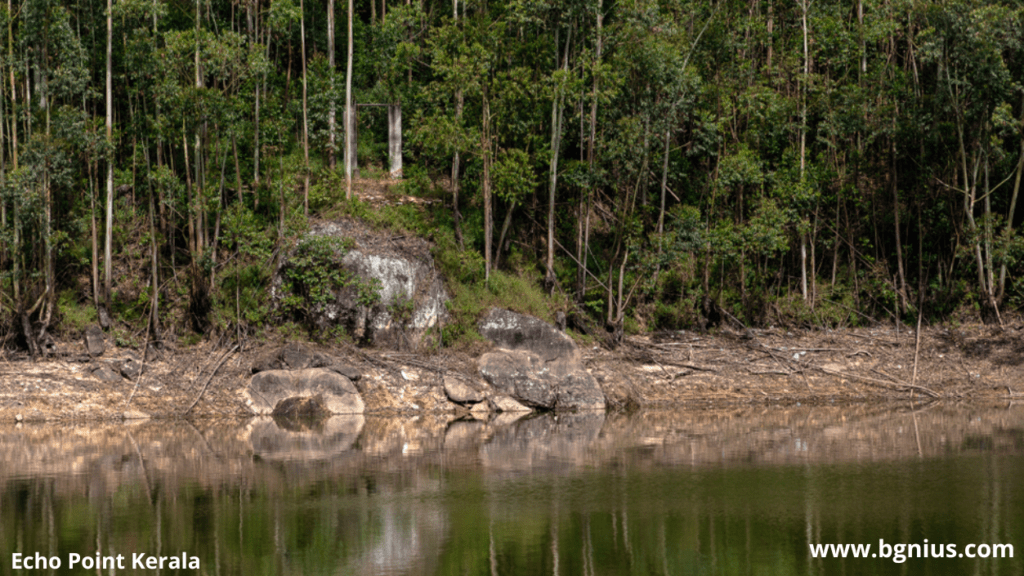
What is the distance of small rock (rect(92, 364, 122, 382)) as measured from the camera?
69.4 ft

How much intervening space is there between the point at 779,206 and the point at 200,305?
1588 centimetres

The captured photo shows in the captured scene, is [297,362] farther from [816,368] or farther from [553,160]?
[816,368]

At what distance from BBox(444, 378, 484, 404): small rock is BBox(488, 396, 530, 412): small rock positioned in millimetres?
307

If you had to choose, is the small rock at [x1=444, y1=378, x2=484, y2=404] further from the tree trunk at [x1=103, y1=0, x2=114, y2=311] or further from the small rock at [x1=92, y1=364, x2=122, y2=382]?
the tree trunk at [x1=103, y1=0, x2=114, y2=311]

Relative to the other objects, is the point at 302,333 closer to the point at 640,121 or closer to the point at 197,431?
the point at 197,431

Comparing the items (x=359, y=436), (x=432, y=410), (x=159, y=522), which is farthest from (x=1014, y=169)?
(x=159, y=522)

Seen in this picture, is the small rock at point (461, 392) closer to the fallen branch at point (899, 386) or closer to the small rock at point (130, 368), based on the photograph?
the small rock at point (130, 368)

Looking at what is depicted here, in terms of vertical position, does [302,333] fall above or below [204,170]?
below

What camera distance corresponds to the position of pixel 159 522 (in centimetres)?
1079

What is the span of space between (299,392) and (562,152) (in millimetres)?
11271

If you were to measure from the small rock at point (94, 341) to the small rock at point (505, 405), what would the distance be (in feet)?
30.0

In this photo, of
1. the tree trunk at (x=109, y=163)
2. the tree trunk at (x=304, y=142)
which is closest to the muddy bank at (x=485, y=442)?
the tree trunk at (x=109, y=163)

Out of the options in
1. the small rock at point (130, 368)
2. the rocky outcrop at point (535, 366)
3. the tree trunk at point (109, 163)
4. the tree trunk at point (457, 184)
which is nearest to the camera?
the small rock at point (130, 368)

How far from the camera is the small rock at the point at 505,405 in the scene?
71.5ft
